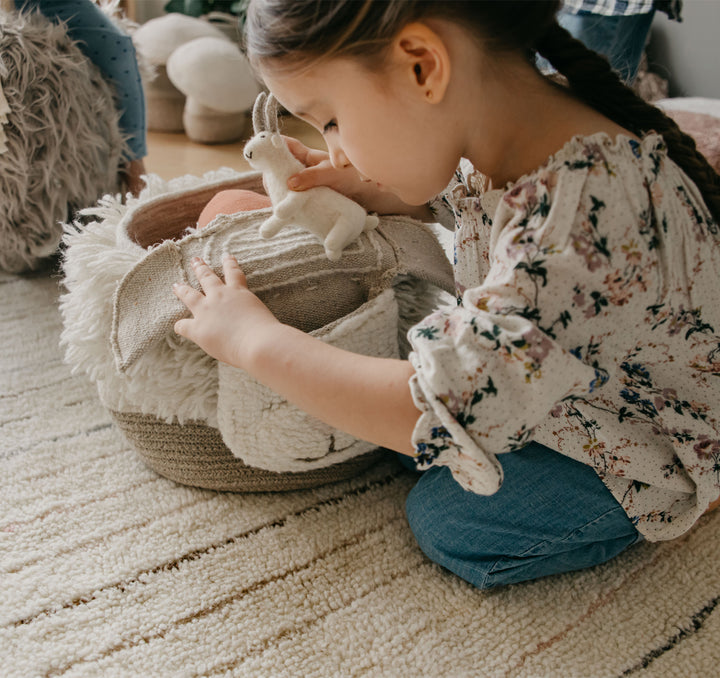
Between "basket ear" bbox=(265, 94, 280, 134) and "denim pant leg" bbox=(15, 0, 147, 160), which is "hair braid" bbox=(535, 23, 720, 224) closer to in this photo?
"basket ear" bbox=(265, 94, 280, 134)

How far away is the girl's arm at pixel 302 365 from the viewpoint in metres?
0.50

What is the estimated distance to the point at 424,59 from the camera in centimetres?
47

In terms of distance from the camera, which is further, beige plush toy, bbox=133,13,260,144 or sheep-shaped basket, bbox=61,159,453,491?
beige plush toy, bbox=133,13,260,144

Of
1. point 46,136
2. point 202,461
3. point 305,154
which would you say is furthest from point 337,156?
point 46,136

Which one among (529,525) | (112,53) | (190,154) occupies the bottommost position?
(190,154)

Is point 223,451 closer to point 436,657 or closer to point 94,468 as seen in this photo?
point 94,468

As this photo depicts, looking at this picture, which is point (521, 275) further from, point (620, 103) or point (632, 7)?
point (632, 7)

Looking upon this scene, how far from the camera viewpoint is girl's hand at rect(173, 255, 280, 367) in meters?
0.57

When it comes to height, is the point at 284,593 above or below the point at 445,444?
below

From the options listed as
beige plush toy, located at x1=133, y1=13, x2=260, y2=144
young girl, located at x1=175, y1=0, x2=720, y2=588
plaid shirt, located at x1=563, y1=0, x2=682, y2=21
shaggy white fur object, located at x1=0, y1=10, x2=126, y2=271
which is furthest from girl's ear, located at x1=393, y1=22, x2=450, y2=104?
beige plush toy, located at x1=133, y1=13, x2=260, y2=144

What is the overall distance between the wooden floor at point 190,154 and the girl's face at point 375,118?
1.00 meters

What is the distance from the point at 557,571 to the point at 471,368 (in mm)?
340

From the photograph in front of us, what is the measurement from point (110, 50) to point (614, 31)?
3.04 ft

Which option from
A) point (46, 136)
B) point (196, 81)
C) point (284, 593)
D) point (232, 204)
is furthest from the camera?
point (196, 81)
